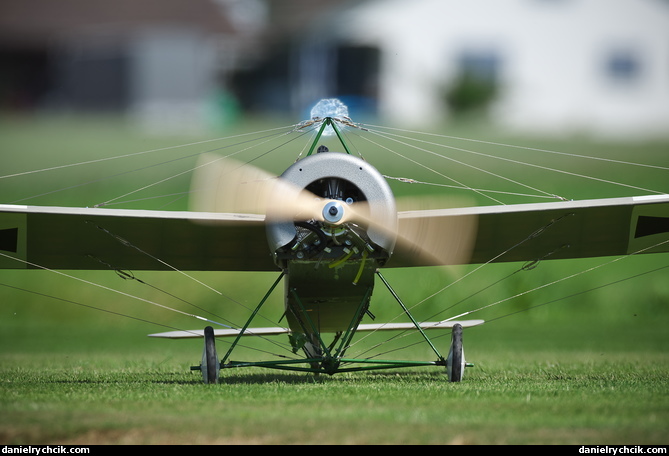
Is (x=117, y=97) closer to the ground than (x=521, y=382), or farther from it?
farther from it

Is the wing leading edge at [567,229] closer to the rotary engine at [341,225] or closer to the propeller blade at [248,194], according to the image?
the rotary engine at [341,225]

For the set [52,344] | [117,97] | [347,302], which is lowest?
[52,344]

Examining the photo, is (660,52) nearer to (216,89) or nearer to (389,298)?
(216,89)

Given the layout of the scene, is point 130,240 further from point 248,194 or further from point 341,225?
point 341,225

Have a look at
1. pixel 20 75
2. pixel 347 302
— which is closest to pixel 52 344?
pixel 347 302

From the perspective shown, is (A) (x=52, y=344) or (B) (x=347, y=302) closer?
(B) (x=347, y=302)

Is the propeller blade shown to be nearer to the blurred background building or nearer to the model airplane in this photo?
the model airplane
